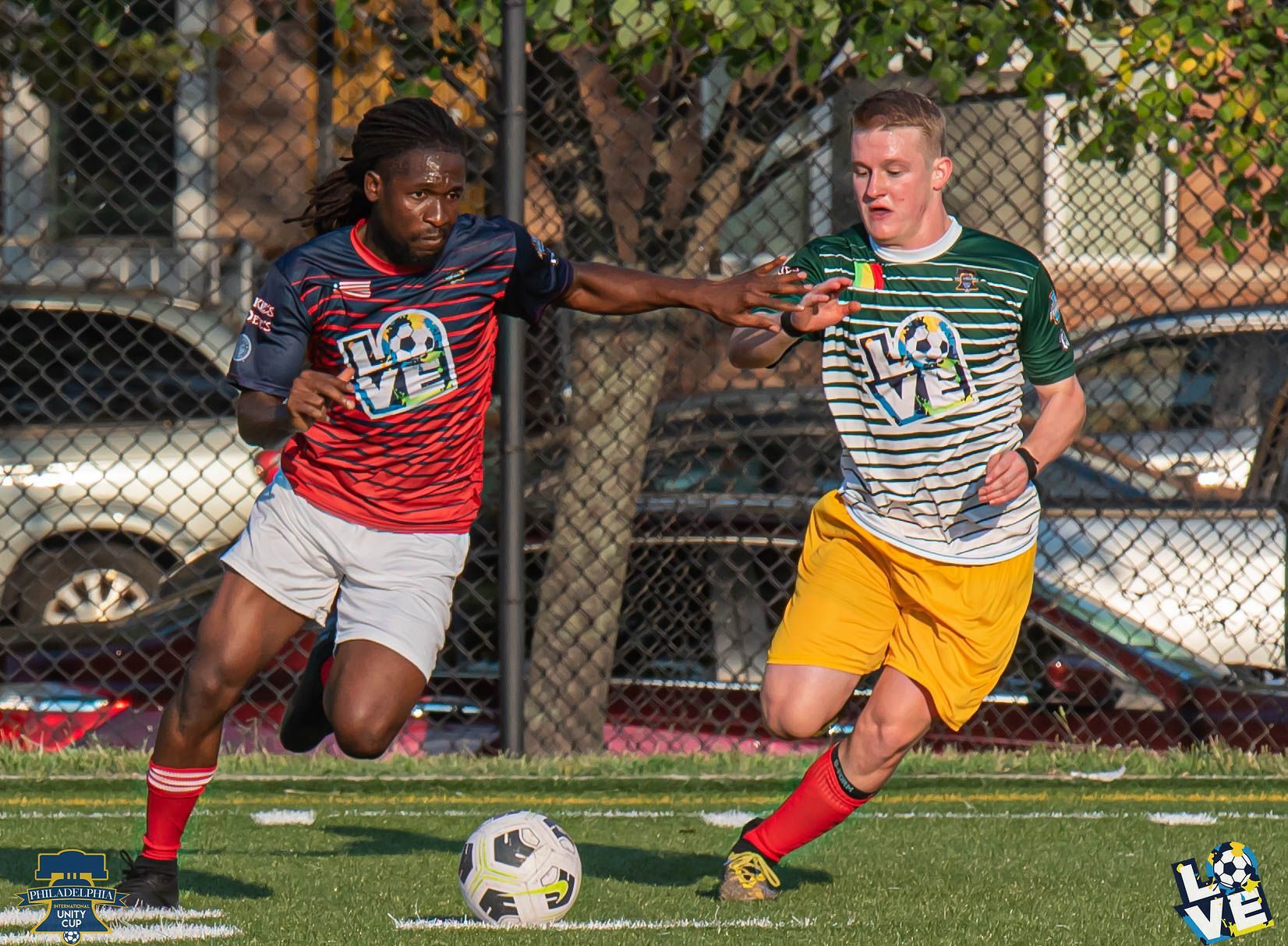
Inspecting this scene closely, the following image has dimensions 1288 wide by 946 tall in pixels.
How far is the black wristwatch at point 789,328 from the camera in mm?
4273

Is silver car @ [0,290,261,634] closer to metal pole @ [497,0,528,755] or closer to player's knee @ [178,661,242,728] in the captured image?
metal pole @ [497,0,528,755]

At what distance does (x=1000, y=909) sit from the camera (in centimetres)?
438

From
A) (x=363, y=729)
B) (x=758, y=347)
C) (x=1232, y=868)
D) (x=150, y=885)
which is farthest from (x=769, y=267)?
(x=150, y=885)

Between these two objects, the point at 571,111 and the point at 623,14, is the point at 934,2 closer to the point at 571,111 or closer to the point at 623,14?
the point at 623,14

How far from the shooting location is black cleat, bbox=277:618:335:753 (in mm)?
4680

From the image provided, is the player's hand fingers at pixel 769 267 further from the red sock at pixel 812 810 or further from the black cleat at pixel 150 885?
the black cleat at pixel 150 885

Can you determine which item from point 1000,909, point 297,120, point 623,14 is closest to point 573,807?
point 1000,909

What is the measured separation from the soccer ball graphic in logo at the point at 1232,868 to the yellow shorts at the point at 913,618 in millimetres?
672

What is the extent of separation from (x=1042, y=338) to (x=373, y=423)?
5.44 feet

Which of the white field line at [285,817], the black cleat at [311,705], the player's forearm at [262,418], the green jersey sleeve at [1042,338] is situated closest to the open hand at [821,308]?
the green jersey sleeve at [1042,338]

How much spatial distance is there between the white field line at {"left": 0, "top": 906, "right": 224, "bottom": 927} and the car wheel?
11.2ft

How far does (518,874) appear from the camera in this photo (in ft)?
13.5

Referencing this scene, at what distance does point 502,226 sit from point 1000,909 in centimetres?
209

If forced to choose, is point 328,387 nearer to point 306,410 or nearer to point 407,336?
point 306,410
